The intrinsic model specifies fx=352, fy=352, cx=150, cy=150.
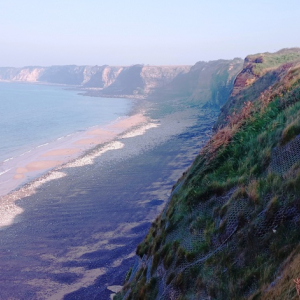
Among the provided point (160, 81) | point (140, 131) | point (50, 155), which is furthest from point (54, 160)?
point (160, 81)

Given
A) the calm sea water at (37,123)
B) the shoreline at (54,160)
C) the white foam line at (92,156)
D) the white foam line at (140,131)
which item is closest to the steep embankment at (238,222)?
the shoreline at (54,160)

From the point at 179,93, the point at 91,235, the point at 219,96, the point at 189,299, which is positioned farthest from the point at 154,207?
the point at 179,93

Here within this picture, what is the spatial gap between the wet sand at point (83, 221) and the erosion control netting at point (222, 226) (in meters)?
8.07

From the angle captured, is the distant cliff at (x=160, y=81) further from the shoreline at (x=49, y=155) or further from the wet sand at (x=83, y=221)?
the wet sand at (x=83, y=221)

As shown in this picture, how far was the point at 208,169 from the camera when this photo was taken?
877cm

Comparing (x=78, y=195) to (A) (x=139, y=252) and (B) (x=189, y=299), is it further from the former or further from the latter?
(B) (x=189, y=299)

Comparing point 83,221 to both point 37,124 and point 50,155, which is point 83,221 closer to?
point 50,155

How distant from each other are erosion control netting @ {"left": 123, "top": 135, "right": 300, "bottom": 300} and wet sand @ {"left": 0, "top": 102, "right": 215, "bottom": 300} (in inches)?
318

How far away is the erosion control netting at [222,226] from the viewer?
18.2 feet

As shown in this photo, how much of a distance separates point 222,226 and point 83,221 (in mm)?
18213

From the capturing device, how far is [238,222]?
20.3 ft

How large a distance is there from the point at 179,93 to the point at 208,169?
426 ft

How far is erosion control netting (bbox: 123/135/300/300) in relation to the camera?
18.2 ft

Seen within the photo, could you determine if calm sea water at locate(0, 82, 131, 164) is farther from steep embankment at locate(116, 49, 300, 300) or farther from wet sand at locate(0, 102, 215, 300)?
steep embankment at locate(116, 49, 300, 300)
